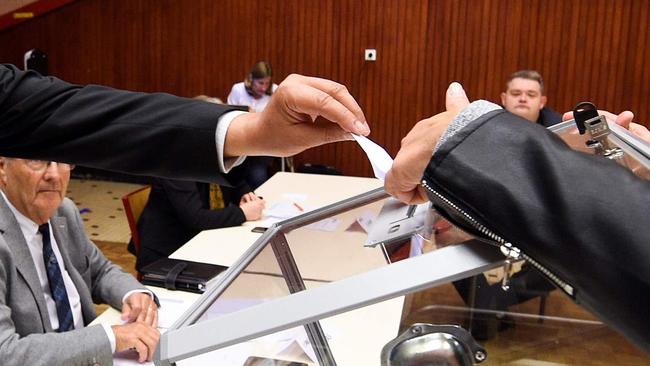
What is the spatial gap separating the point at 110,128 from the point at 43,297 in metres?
1.19

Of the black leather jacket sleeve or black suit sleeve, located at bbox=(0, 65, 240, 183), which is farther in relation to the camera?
black suit sleeve, located at bbox=(0, 65, 240, 183)

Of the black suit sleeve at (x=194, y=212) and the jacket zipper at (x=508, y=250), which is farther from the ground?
the jacket zipper at (x=508, y=250)

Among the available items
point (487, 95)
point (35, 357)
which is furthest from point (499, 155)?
point (487, 95)

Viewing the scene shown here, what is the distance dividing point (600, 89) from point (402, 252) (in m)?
6.71

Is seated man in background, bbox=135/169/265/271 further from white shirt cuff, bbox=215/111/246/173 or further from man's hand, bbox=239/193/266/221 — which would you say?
white shirt cuff, bbox=215/111/246/173

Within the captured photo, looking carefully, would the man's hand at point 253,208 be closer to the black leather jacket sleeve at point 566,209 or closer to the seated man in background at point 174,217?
the seated man in background at point 174,217

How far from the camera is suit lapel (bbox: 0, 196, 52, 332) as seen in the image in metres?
2.11

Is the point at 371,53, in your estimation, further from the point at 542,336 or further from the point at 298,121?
the point at 542,336

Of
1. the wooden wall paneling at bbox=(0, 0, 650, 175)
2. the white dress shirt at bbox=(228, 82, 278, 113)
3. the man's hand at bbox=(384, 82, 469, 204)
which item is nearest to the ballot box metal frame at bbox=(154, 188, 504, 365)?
the man's hand at bbox=(384, 82, 469, 204)

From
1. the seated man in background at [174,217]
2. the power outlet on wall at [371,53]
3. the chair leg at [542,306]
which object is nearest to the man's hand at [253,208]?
the seated man in background at [174,217]

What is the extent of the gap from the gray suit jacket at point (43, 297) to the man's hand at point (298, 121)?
3.56 ft

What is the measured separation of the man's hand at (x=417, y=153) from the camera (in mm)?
716

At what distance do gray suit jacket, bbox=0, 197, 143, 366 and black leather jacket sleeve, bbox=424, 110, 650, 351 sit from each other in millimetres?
1622

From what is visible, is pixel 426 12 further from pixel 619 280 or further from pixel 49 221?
pixel 619 280
